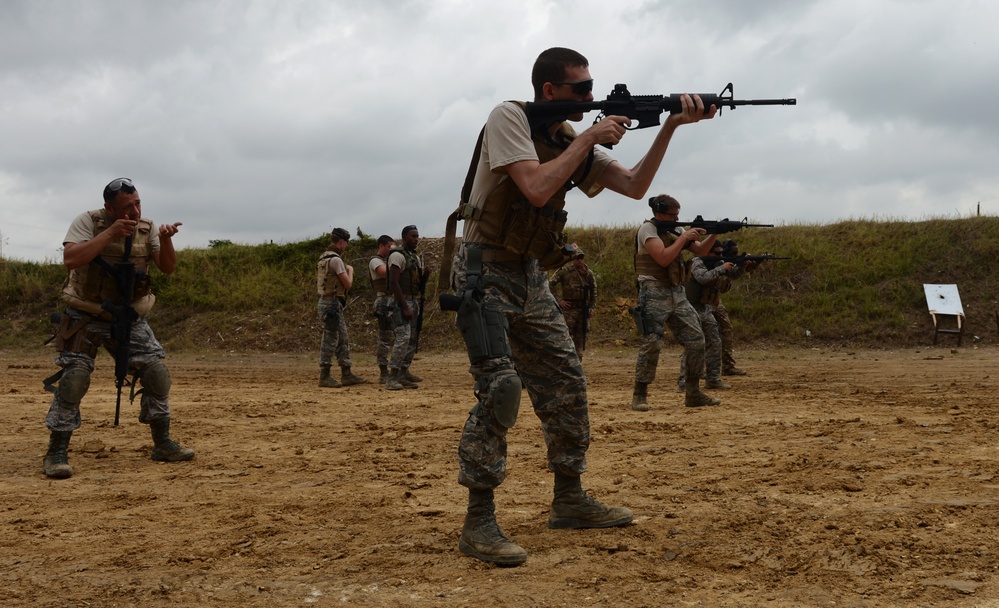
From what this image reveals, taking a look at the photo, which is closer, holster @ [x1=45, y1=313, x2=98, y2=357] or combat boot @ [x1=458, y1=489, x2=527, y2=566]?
combat boot @ [x1=458, y1=489, x2=527, y2=566]

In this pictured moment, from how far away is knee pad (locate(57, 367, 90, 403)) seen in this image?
6.06m

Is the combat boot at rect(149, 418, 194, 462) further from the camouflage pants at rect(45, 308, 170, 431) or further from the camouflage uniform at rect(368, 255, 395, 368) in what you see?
the camouflage uniform at rect(368, 255, 395, 368)

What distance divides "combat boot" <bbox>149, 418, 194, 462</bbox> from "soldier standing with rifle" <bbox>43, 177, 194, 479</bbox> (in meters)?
0.32

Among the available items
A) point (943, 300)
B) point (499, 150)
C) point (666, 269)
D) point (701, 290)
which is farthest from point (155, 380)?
point (943, 300)

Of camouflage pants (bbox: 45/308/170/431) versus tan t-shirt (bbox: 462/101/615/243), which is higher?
tan t-shirt (bbox: 462/101/615/243)

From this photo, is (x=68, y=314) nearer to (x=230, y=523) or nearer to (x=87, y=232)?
(x=87, y=232)

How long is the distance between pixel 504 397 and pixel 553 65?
5.23ft

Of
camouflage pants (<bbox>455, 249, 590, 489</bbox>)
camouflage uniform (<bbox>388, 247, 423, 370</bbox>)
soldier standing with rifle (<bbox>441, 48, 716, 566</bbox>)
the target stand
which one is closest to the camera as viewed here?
soldier standing with rifle (<bbox>441, 48, 716, 566</bbox>)

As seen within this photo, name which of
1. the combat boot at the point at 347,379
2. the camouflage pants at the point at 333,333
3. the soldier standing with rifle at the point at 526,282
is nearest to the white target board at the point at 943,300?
the combat boot at the point at 347,379

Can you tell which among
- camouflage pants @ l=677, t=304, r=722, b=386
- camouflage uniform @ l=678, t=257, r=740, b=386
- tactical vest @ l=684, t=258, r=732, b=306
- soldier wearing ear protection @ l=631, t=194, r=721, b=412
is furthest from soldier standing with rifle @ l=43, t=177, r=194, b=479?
tactical vest @ l=684, t=258, r=732, b=306

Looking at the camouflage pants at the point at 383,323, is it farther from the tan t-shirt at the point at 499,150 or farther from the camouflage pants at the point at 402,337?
the tan t-shirt at the point at 499,150

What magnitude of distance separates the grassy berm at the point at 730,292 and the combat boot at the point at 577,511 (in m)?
14.9

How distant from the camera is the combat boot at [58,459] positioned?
5.95 m

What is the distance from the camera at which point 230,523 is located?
4.56 meters
